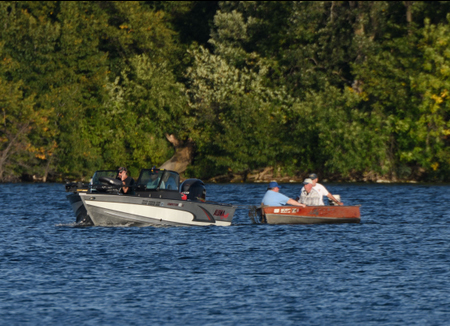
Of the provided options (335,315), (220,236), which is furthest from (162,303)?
(220,236)

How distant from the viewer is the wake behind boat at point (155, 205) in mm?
30797

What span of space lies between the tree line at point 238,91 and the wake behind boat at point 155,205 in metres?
36.6

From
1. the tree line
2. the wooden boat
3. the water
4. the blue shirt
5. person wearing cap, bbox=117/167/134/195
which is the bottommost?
the water

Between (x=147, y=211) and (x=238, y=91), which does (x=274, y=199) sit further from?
(x=238, y=91)

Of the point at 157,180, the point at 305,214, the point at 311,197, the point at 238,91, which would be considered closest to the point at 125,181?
the point at 157,180

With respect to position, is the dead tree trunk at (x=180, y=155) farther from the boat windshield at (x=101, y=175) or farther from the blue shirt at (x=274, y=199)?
the blue shirt at (x=274, y=199)

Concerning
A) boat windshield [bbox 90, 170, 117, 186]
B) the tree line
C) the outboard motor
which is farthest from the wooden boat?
the tree line

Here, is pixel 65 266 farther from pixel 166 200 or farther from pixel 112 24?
pixel 112 24

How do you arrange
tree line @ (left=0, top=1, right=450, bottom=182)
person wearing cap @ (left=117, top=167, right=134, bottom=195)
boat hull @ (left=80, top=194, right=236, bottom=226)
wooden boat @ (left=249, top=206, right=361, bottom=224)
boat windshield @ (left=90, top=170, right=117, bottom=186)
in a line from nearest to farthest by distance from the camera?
boat hull @ (left=80, top=194, right=236, bottom=226), person wearing cap @ (left=117, top=167, right=134, bottom=195), boat windshield @ (left=90, top=170, right=117, bottom=186), wooden boat @ (left=249, top=206, right=361, bottom=224), tree line @ (left=0, top=1, right=450, bottom=182)

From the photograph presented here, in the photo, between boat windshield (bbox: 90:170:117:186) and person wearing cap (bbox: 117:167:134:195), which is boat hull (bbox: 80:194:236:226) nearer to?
person wearing cap (bbox: 117:167:134:195)

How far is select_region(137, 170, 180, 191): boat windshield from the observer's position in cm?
3175

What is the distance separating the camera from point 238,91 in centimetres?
7356

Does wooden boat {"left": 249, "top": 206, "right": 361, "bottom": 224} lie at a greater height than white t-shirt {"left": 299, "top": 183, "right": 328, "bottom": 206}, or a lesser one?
lesser

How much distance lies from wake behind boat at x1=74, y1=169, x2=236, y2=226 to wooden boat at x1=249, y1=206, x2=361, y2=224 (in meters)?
1.48
